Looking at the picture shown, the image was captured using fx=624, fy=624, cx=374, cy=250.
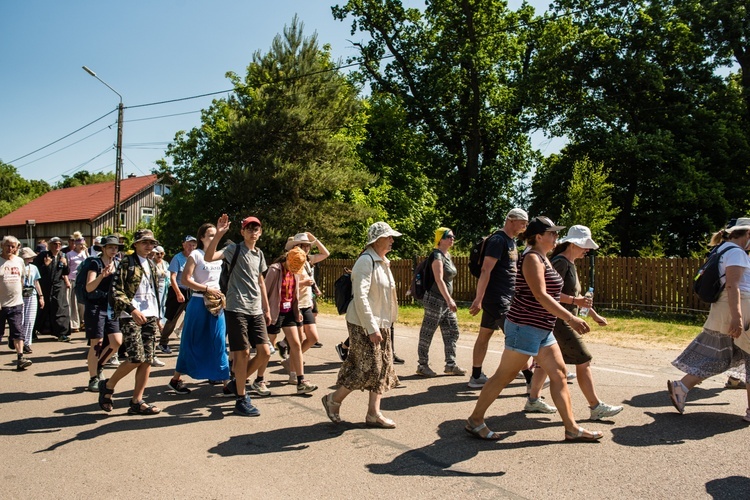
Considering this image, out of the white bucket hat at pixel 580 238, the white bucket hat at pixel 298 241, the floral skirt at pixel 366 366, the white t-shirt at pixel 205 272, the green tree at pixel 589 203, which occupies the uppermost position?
the green tree at pixel 589 203

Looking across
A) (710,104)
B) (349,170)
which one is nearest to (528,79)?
(710,104)

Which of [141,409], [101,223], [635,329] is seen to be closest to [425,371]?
[141,409]

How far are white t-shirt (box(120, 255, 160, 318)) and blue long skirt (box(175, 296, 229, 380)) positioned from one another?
0.49 m

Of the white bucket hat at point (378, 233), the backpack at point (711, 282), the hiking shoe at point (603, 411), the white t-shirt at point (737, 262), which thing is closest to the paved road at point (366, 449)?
the hiking shoe at point (603, 411)

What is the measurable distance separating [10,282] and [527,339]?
24.2ft

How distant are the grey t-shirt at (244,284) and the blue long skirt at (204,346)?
2.13 ft

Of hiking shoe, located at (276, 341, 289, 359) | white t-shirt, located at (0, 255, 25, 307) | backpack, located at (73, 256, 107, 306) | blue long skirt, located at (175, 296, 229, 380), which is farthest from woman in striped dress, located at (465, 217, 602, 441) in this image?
white t-shirt, located at (0, 255, 25, 307)

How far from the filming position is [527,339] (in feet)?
16.3

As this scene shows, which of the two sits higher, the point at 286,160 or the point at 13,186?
the point at 13,186

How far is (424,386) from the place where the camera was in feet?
23.9

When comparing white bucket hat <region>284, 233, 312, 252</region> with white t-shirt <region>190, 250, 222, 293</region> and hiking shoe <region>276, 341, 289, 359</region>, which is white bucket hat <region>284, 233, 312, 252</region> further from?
hiking shoe <region>276, 341, 289, 359</region>

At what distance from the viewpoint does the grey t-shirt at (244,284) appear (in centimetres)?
610

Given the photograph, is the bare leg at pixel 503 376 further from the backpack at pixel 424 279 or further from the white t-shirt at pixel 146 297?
the white t-shirt at pixel 146 297

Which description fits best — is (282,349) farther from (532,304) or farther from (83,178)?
(83,178)
